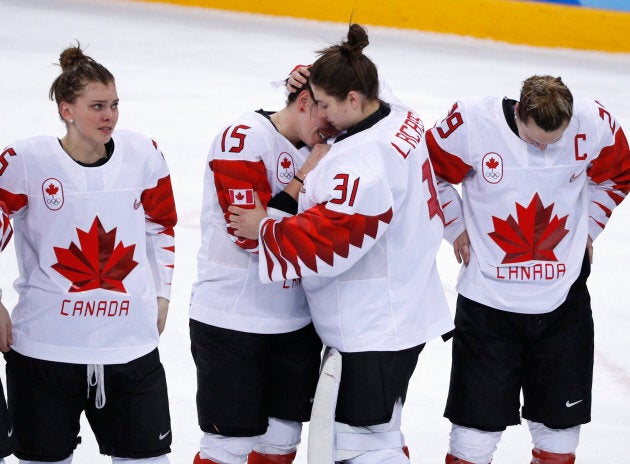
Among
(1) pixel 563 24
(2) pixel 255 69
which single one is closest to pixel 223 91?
(2) pixel 255 69

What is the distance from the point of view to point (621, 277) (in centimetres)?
469

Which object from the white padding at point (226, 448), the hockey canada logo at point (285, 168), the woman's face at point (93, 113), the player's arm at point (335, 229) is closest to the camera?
the player's arm at point (335, 229)

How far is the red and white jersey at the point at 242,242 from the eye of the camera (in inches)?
98.1

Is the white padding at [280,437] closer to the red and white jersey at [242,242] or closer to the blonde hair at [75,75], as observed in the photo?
A: the red and white jersey at [242,242]

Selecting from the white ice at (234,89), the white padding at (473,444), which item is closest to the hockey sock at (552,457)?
the white padding at (473,444)

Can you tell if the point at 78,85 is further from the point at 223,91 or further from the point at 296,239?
the point at 223,91

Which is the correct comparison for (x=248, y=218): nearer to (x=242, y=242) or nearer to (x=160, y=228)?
(x=242, y=242)

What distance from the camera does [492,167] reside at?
109 inches

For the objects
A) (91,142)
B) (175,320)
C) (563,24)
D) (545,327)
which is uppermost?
(563,24)

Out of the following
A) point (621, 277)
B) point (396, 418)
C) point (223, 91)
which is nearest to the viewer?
point (396, 418)

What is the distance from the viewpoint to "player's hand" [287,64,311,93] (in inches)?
98.9

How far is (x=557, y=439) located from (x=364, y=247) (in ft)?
2.94

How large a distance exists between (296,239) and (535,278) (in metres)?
0.72

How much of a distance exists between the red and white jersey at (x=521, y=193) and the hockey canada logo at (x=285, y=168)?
0.44 m
